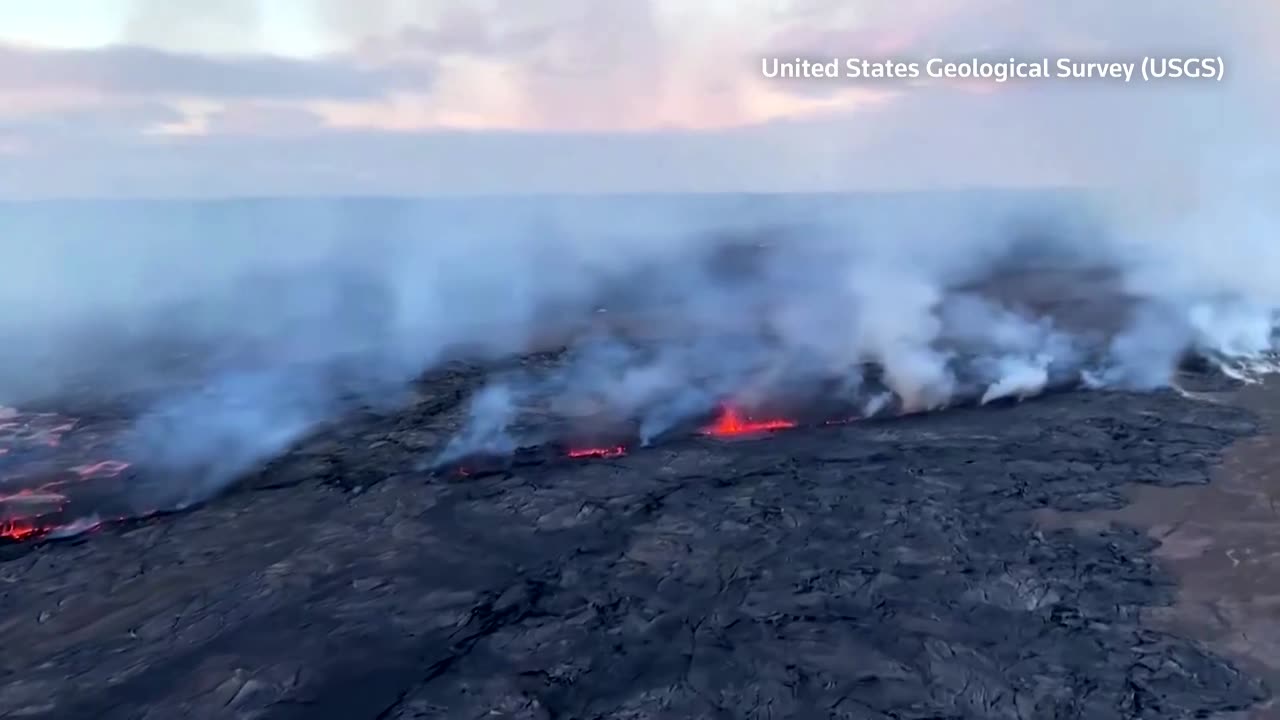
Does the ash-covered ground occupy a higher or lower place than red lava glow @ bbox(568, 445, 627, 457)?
lower

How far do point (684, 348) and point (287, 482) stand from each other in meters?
12.0

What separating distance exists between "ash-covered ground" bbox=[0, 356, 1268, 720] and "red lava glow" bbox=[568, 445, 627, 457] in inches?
10.3

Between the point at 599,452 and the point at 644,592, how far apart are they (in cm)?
487

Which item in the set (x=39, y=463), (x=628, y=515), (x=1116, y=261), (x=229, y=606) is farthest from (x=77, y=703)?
(x=1116, y=261)

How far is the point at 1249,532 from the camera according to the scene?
12.3m

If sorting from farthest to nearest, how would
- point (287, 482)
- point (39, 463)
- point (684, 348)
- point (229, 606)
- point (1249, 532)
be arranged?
point (684, 348), point (39, 463), point (287, 482), point (1249, 532), point (229, 606)

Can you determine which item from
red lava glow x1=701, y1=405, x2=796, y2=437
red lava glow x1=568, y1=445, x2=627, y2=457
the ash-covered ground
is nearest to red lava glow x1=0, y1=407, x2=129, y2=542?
the ash-covered ground

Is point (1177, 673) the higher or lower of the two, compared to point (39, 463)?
lower

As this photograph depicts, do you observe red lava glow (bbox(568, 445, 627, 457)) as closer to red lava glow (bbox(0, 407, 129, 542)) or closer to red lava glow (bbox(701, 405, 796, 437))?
red lava glow (bbox(701, 405, 796, 437))

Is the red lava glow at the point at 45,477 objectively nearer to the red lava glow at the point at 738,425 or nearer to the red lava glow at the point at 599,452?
the red lava glow at the point at 599,452

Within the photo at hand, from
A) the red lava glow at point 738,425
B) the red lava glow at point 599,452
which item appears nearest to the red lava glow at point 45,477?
the red lava glow at point 599,452

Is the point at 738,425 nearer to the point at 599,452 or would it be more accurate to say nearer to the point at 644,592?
the point at 599,452

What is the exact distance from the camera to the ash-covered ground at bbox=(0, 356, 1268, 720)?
30.0 feet

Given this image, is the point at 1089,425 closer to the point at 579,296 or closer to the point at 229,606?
the point at 229,606
